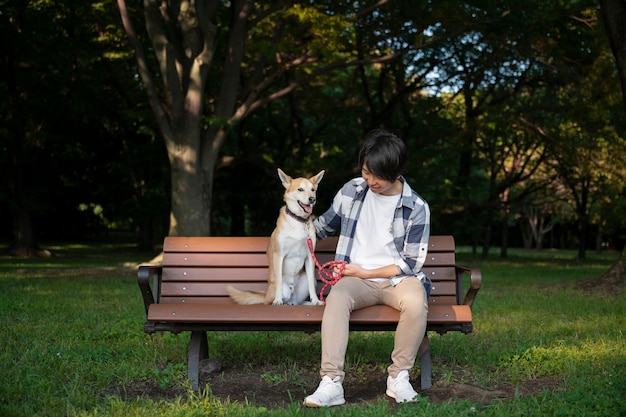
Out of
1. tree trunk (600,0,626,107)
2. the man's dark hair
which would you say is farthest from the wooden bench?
tree trunk (600,0,626,107)

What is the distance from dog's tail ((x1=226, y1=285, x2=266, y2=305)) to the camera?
520 cm

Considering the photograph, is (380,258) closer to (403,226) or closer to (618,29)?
(403,226)

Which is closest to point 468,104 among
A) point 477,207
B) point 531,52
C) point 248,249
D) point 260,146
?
point 477,207

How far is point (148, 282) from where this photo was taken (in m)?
4.94

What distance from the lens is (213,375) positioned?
5277mm

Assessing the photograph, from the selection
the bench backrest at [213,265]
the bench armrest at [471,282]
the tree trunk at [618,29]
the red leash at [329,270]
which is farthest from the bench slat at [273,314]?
the tree trunk at [618,29]

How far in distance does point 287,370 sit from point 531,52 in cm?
1352

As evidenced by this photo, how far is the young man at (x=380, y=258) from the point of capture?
14.7 feet

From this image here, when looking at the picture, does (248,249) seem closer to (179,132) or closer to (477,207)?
(179,132)

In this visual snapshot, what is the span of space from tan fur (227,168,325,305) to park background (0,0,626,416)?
0.59 metres

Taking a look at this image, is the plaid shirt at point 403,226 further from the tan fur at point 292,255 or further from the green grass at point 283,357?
the green grass at point 283,357

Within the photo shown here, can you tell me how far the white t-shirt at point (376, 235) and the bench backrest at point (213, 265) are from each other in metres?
0.46

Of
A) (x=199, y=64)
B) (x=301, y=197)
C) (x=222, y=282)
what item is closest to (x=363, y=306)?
(x=301, y=197)

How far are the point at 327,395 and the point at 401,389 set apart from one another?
485 millimetres
